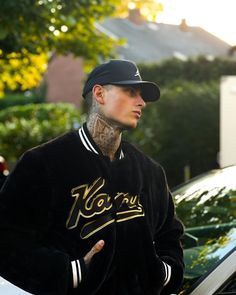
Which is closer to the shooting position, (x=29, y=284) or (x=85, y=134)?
(x=29, y=284)

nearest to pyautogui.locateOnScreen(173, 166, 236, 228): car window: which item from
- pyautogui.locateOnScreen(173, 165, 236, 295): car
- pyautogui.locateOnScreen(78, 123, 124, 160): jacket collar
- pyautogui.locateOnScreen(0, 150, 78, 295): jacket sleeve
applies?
pyautogui.locateOnScreen(173, 165, 236, 295): car

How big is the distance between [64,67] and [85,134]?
36.7m

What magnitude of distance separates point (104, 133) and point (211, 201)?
137 cm

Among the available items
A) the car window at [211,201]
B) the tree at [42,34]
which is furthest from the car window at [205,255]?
the tree at [42,34]

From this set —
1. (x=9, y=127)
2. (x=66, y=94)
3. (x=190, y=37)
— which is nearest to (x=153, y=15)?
(x=9, y=127)

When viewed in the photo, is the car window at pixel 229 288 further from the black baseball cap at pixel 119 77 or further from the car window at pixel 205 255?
the black baseball cap at pixel 119 77

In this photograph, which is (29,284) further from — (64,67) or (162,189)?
(64,67)

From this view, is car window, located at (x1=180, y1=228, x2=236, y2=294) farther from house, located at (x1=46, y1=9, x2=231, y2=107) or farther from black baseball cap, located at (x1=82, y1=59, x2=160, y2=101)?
house, located at (x1=46, y1=9, x2=231, y2=107)

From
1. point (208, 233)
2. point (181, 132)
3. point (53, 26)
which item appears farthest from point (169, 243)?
point (181, 132)

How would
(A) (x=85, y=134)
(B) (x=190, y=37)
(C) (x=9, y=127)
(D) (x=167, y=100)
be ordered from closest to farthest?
1. (A) (x=85, y=134)
2. (D) (x=167, y=100)
3. (C) (x=9, y=127)
4. (B) (x=190, y=37)

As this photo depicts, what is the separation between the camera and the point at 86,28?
7.86 meters

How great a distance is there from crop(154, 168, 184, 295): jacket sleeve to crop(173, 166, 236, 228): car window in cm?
86


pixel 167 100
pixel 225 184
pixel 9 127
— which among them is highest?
pixel 225 184

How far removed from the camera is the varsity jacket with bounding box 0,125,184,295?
2.40 metres
